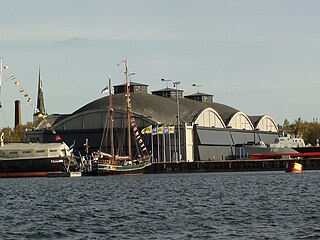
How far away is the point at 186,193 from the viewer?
87.1m

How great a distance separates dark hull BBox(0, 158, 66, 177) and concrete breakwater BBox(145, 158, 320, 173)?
17077 mm

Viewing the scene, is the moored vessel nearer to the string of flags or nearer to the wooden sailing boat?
the wooden sailing boat

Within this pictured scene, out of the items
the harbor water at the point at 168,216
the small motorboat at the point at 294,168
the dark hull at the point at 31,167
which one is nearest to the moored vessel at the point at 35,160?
the dark hull at the point at 31,167

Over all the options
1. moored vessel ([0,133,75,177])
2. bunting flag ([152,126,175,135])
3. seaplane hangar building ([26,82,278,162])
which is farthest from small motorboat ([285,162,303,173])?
moored vessel ([0,133,75,177])

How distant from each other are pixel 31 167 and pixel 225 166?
120 ft

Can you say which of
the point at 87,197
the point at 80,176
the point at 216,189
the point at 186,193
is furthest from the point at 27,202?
the point at 80,176

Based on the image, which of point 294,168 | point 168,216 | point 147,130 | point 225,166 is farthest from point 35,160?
point 168,216

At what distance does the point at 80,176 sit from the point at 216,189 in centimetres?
7183

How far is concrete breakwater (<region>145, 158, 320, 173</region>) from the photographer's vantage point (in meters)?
172

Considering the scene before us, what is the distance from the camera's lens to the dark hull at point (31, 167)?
6590 inches

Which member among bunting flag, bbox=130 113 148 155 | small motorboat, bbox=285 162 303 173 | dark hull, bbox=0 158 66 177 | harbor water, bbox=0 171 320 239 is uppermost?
bunting flag, bbox=130 113 148 155

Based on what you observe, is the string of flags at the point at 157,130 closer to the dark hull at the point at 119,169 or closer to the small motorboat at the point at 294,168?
the dark hull at the point at 119,169

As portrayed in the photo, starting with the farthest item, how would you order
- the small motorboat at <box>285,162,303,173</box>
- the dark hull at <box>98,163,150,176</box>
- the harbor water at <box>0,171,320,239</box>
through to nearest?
the dark hull at <box>98,163,150,176</box>
the small motorboat at <box>285,162,303,173</box>
the harbor water at <box>0,171,320,239</box>

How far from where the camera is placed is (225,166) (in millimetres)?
173625
